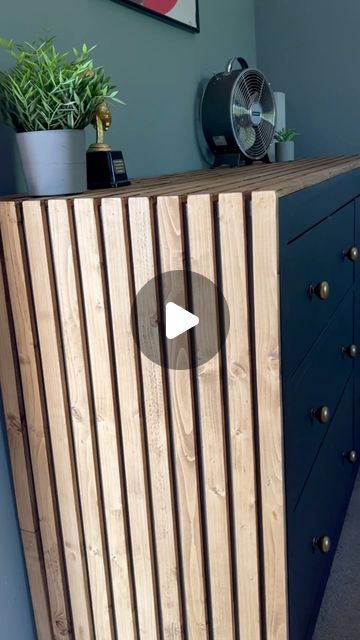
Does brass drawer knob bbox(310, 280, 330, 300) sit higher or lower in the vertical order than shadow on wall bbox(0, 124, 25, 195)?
lower

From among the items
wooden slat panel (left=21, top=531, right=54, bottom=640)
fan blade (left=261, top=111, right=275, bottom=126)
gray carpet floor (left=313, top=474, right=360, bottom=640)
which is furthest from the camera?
fan blade (left=261, top=111, right=275, bottom=126)

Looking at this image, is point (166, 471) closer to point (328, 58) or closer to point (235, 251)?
point (235, 251)

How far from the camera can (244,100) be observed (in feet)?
5.88

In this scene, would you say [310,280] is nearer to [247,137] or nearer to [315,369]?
[315,369]

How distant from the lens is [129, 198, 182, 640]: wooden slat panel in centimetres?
87

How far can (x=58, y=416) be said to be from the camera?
3.34 ft

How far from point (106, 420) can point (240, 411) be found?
0.78 ft

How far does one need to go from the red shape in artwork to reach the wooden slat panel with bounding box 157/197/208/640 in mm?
873

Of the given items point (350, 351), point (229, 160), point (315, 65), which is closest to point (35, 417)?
point (350, 351)

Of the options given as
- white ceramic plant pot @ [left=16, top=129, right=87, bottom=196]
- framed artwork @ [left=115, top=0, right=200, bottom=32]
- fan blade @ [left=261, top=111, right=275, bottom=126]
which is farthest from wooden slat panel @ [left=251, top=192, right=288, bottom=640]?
fan blade @ [left=261, top=111, right=275, bottom=126]

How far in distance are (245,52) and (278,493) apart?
1.84 m

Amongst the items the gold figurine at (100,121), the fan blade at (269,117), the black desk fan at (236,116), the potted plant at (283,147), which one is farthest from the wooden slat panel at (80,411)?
the potted plant at (283,147)
